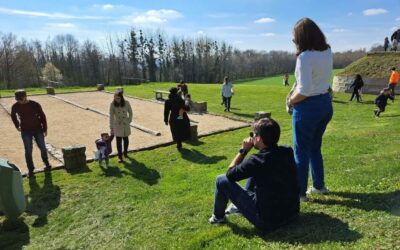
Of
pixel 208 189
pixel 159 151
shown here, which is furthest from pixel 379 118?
pixel 208 189

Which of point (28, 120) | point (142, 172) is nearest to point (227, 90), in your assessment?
point (142, 172)

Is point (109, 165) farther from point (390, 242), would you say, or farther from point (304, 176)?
point (390, 242)

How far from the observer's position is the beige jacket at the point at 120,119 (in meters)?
8.73

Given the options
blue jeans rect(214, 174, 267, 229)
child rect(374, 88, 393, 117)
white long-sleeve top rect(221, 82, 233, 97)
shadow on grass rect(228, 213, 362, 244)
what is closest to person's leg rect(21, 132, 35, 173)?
blue jeans rect(214, 174, 267, 229)

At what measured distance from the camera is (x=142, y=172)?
8.06m

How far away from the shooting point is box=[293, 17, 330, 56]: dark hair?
380cm

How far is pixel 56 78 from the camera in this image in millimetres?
77688

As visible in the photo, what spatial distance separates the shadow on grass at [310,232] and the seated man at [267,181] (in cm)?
9

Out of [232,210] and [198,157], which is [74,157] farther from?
[232,210]

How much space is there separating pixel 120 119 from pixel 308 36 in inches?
234

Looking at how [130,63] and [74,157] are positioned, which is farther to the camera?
[130,63]

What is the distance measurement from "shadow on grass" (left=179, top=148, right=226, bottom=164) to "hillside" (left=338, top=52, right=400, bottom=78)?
757 inches

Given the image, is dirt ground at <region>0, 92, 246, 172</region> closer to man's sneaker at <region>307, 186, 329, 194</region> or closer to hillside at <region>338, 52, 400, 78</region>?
man's sneaker at <region>307, 186, 329, 194</region>

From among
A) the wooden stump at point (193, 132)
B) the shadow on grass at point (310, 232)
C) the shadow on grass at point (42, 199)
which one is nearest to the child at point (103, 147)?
the shadow on grass at point (42, 199)
